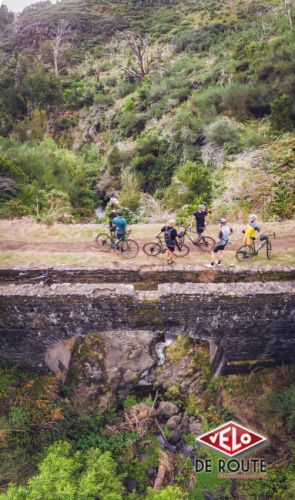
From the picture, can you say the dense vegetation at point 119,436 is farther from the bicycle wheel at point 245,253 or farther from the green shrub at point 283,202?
the green shrub at point 283,202

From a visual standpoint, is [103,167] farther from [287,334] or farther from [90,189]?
[287,334]

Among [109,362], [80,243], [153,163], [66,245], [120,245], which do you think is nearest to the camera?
[120,245]

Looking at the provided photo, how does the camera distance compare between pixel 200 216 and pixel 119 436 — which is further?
pixel 200 216

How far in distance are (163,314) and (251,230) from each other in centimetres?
378

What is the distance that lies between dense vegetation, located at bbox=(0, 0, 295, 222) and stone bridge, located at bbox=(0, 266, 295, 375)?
566cm

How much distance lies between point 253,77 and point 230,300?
14614 mm

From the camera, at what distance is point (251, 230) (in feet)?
34.2

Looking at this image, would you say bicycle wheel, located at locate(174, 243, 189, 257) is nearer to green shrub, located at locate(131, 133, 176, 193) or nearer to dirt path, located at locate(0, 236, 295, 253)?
dirt path, located at locate(0, 236, 295, 253)

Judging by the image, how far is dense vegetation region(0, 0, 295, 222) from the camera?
15.4m

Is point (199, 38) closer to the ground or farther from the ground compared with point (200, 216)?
farther from the ground

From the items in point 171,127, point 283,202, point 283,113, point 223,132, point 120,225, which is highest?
point 283,113

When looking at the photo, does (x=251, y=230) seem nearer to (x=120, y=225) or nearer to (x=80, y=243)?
(x=120, y=225)

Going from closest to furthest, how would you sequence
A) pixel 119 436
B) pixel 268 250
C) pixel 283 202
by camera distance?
pixel 119 436, pixel 268 250, pixel 283 202

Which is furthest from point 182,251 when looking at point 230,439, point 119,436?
point 230,439
